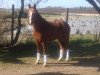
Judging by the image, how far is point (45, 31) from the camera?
38.7 feet

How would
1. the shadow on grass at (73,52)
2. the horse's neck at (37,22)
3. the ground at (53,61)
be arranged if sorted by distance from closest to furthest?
the ground at (53,61)
the horse's neck at (37,22)
the shadow on grass at (73,52)

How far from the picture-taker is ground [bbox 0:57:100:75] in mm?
10906

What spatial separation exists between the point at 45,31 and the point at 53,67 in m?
1.28

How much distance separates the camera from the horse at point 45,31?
11.1 meters

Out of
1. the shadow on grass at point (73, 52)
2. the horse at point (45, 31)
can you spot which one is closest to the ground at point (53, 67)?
the shadow on grass at point (73, 52)

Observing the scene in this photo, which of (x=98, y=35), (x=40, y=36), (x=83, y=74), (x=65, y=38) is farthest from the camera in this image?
(x=98, y=35)

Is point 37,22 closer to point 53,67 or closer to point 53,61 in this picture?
point 53,67

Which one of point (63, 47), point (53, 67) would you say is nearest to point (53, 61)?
point (63, 47)

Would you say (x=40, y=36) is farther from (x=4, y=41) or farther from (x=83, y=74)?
(x=4, y=41)

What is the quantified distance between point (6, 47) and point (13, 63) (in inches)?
96.9

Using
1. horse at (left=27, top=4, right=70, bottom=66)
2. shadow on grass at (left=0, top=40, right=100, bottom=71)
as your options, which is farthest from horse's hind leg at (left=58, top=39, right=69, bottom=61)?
shadow on grass at (left=0, top=40, right=100, bottom=71)

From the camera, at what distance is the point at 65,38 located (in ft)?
42.1

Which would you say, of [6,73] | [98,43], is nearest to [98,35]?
[98,43]

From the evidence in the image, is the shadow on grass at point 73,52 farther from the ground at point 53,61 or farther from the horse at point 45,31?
the horse at point 45,31
